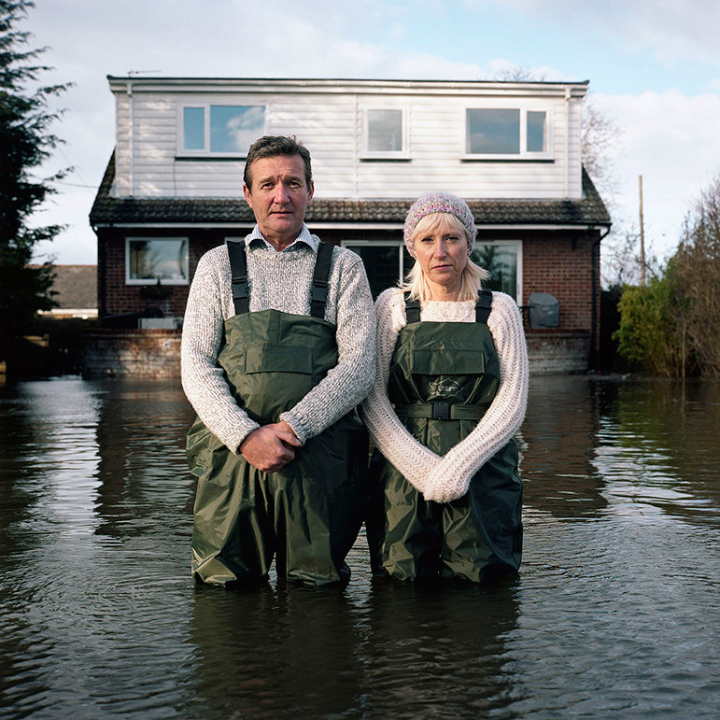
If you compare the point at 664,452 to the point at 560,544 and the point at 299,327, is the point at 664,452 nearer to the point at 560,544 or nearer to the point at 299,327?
the point at 560,544

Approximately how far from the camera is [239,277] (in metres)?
3.75

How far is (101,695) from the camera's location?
2.72 metres

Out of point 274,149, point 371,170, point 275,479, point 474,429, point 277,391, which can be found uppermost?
point 371,170

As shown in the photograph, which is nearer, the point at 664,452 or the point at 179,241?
the point at 664,452

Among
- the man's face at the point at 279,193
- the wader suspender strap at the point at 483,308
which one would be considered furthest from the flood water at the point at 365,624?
the man's face at the point at 279,193

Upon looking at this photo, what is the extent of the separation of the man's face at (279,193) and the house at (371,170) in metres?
17.2

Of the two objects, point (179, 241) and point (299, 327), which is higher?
point (179, 241)

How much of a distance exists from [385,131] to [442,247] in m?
18.6

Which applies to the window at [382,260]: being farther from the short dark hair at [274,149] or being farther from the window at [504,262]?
the short dark hair at [274,149]

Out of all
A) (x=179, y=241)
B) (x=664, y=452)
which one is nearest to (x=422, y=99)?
(x=179, y=241)

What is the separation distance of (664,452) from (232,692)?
601cm

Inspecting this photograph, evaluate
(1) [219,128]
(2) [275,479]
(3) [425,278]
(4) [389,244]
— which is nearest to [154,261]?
(1) [219,128]

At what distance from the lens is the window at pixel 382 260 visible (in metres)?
21.7

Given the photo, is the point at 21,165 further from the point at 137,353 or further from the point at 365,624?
the point at 365,624
